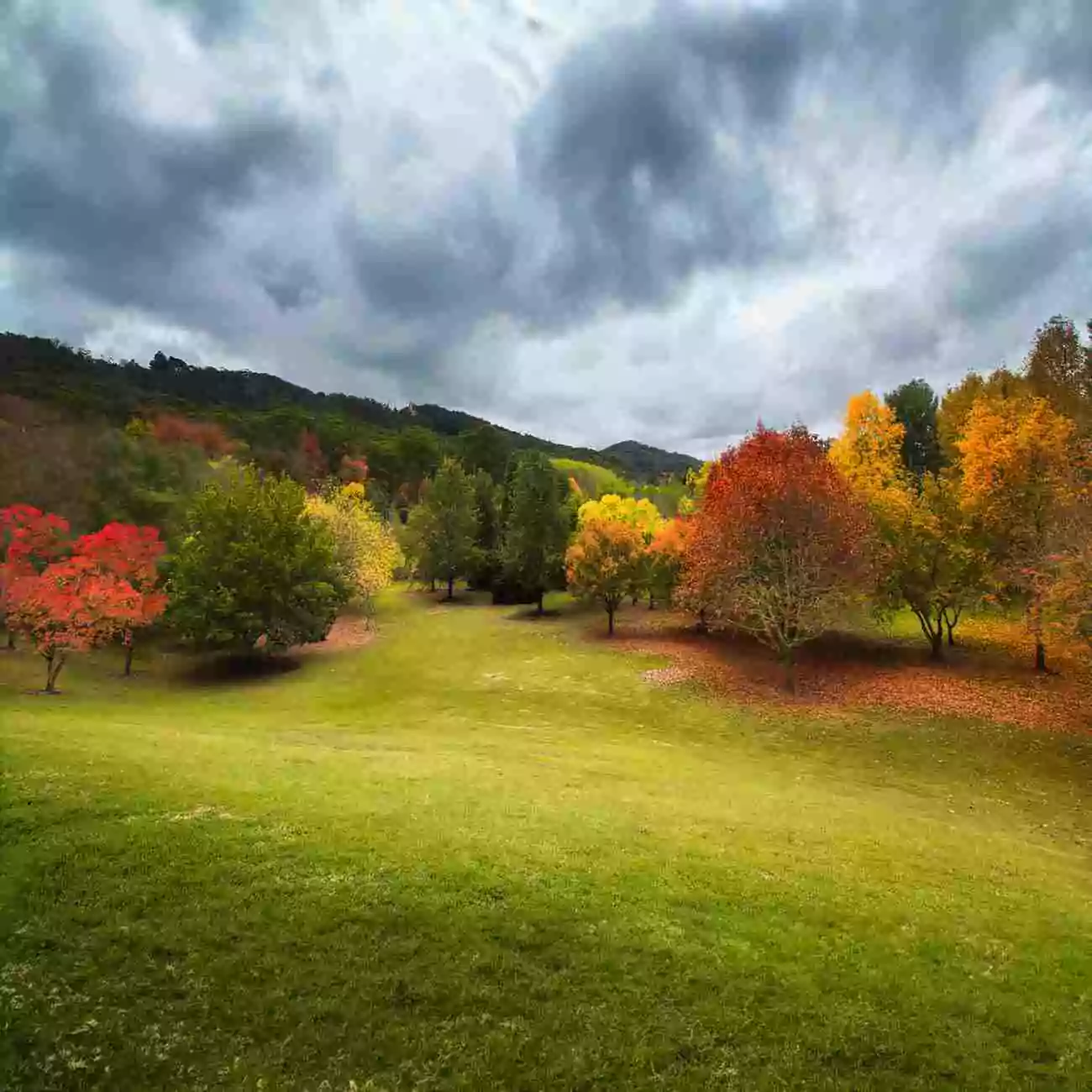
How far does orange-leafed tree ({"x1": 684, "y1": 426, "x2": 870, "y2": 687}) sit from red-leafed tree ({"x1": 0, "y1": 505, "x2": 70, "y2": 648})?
29.4 m

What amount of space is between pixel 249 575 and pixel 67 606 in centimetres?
881

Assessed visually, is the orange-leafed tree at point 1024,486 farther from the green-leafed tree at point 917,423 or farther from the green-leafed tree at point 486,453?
the green-leafed tree at point 486,453

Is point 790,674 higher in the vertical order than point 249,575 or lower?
lower

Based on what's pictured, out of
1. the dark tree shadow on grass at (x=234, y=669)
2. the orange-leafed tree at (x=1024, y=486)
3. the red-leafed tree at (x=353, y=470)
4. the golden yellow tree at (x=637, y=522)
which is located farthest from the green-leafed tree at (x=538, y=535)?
the red-leafed tree at (x=353, y=470)

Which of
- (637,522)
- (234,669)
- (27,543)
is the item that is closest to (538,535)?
(637,522)

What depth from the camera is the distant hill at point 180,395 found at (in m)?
17.1

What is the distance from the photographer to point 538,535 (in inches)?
2184

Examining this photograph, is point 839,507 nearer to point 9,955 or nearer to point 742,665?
point 742,665

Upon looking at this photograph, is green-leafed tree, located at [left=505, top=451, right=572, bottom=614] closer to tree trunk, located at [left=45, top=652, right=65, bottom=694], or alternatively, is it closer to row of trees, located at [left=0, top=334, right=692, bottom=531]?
row of trees, located at [left=0, top=334, right=692, bottom=531]

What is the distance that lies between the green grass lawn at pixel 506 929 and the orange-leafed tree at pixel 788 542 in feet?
43.6

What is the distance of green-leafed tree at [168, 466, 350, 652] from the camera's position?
33.8 meters

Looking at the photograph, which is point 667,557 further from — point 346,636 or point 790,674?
point 346,636

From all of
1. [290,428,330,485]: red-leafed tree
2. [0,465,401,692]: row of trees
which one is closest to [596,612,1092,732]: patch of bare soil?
[0,465,401,692]: row of trees

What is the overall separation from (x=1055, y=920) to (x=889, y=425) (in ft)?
112
